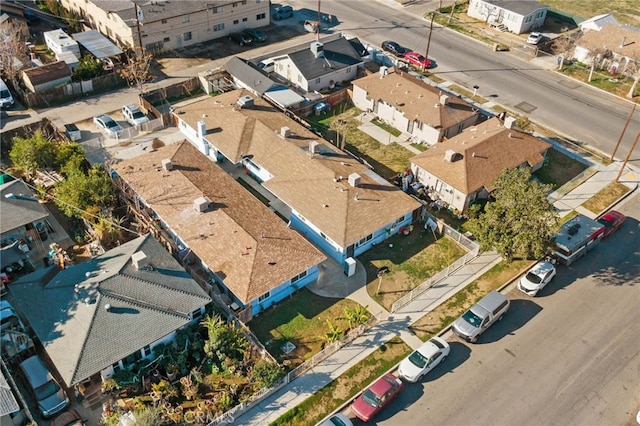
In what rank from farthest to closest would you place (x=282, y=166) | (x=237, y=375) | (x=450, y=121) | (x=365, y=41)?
(x=365, y=41) < (x=450, y=121) < (x=282, y=166) < (x=237, y=375)

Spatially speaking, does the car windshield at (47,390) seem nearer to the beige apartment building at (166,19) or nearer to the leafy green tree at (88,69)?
the leafy green tree at (88,69)

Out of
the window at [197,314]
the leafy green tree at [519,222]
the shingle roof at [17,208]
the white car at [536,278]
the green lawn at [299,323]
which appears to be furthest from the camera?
the shingle roof at [17,208]

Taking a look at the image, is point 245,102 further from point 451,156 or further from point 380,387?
point 380,387

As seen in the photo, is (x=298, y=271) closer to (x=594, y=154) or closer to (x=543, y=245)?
(x=543, y=245)

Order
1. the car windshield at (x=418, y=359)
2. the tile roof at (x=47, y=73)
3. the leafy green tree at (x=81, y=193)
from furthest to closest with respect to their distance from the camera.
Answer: the tile roof at (x=47, y=73)
the leafy green tree at (x=81, y=193)
the car windshield at (x=418, y=359)

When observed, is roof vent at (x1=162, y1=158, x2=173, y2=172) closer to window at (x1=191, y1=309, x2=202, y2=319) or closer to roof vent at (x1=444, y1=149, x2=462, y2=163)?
window at (x1=191, y1=309, x2=202, y2=319)

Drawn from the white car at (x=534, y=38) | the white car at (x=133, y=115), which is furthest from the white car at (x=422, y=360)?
the white car at (x=534, y=38)

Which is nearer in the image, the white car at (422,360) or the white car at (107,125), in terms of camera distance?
the white car at (422,360)

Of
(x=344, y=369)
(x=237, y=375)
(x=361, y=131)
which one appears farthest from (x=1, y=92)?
(x=344, y=369)
